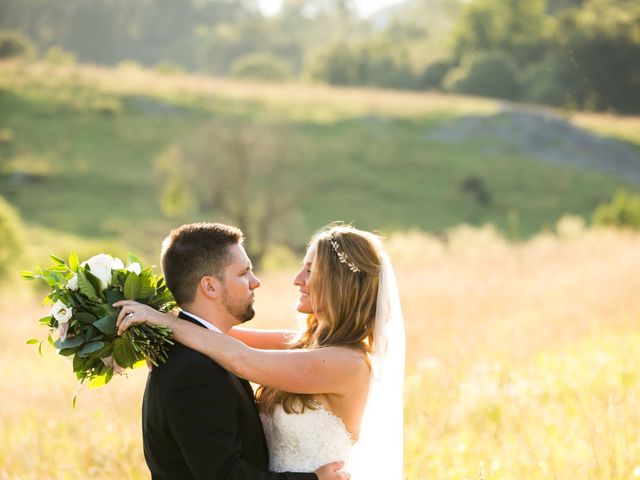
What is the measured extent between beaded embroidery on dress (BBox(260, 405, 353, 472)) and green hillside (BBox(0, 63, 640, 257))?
111 feet

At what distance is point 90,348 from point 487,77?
60.8 m

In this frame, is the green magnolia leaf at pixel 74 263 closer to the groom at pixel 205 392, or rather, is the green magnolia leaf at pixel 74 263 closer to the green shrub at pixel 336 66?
the groom at pixel 205 392

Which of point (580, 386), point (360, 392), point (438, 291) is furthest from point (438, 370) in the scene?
point (438, 291)

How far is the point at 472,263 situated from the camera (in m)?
21.0

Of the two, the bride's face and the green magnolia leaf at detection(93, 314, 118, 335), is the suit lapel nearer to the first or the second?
the green magnolia leaf at detection(93, 314, 118, 335)

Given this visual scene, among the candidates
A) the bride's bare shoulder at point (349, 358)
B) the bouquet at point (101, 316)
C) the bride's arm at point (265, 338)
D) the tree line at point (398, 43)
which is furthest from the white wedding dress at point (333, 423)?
the tree line at point (398, 43)

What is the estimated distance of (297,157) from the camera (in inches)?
1662

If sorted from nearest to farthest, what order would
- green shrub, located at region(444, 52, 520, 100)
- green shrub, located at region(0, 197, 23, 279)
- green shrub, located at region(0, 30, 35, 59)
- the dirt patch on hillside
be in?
green shrub, located at region(0, 197, 23, 279)
the dirt patch on hillside
green shrub, located at region(444, 52, 520, 100)
green shrub, located at region(0, 30, 35, 59)

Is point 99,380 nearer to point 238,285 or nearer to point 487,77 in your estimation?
point 238,285

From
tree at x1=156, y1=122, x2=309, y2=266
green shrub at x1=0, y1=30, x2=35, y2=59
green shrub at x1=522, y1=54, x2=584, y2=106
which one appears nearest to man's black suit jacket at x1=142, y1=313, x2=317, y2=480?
tree at x1=156, y1=122, x2=309, y2=266

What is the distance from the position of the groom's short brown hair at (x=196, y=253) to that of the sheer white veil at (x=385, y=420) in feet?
2.77

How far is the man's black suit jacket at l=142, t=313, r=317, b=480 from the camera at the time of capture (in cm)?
328

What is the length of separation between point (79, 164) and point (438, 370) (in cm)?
4172

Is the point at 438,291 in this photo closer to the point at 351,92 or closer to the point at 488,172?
the point at 488,172
